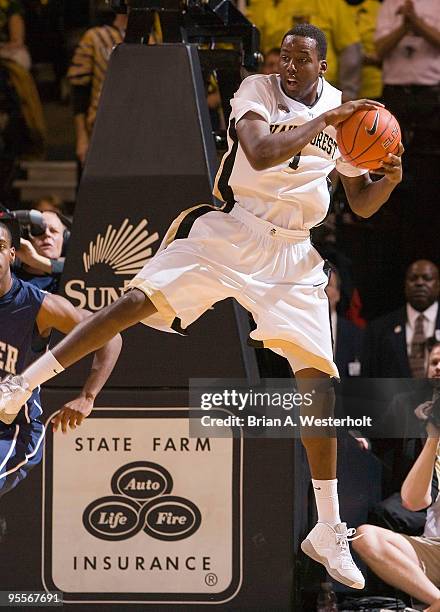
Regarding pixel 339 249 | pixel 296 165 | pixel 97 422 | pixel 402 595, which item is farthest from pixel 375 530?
pixel 339 249

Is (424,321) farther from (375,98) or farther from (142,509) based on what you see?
(142,509)

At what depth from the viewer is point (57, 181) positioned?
9.70 metres

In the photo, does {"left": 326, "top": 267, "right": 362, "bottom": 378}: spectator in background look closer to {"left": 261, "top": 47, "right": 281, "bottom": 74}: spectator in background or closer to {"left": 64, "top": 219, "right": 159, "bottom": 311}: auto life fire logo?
{"left": 261, "top": 47, "right": 281, "bottom": 74}: spectator in background

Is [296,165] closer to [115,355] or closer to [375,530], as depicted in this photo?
[115,355]

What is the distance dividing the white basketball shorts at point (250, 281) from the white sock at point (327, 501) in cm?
47

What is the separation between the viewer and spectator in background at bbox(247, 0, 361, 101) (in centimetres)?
881

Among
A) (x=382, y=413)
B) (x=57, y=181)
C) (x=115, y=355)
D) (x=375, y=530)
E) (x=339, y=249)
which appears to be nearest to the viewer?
(x=115, y=355)

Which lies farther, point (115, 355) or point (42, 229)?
point (42, 229)

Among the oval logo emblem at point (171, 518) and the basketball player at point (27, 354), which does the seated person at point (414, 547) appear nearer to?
the oval logo emblem at point (171, 518)

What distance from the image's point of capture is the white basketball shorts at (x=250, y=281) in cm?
536

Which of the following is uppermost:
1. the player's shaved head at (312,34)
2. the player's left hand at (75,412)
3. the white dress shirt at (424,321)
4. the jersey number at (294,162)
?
the player's shaved head at (312,34)

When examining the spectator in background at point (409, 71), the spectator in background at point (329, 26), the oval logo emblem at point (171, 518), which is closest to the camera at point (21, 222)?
the oval logo emblem at point (171, 518)

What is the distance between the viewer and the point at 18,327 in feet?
19.4

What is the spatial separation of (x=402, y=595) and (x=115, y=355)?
1.87 metres
